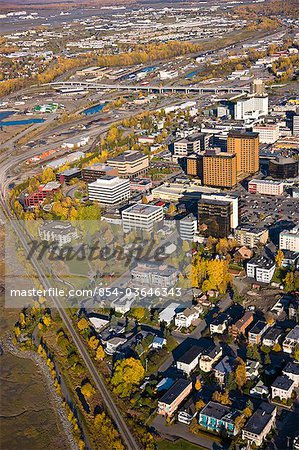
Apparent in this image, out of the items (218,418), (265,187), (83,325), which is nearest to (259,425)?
(218,418)

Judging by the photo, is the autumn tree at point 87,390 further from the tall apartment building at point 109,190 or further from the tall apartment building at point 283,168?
the tall apartment building at point 283,168

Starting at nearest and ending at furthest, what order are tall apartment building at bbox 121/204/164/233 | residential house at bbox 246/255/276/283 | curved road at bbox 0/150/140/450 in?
curved road at bbox 0/150/140/450
residential house at bbox 246/255/276/283
tall apartment building at bbox 121/204/164/233

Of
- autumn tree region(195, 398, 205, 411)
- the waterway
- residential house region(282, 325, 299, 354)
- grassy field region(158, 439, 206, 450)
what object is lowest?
the waterway

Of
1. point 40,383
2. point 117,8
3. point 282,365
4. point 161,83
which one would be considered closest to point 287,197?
point 282,365

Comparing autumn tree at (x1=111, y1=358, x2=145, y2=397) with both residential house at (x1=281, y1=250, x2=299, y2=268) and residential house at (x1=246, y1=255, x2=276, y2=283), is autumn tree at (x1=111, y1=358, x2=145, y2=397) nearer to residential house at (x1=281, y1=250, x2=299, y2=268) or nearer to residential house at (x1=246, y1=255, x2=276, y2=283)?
residential house at (x1=246, y1=255, x2=276, y2=283)

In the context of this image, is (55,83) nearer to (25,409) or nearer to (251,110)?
(251,110)

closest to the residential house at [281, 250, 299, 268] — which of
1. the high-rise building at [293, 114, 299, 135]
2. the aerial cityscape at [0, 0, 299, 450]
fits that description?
the aerial cityscape at [0, 0, 299, 450]
